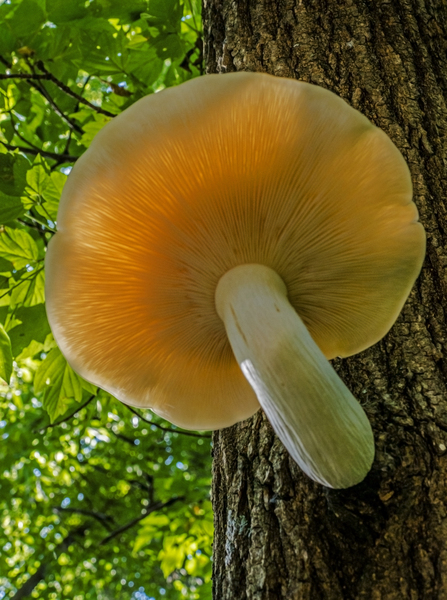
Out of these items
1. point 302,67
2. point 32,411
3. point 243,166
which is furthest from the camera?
point 32,411

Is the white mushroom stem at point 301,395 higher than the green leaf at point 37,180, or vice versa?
the green leaf at point 37,180

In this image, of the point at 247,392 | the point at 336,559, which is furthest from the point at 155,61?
the point at 336,559

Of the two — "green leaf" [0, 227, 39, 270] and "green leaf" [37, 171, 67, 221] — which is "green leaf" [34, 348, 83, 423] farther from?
"green leaf" [37, 171, 67, 221]

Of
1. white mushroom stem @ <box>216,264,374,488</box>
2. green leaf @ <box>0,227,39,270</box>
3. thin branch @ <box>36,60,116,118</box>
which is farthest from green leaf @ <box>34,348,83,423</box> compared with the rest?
thin branch @ <box>36,60,116,118</box>

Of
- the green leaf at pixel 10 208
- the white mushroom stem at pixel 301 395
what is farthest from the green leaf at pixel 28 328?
the white mushroom stem at pixel 301 395

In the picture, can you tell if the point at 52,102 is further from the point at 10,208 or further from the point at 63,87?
the point at 10,208

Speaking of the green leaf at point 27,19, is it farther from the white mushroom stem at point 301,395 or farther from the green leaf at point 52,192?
the white mushroom stem at point 301,395

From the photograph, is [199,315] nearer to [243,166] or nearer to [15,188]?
[243,166]
